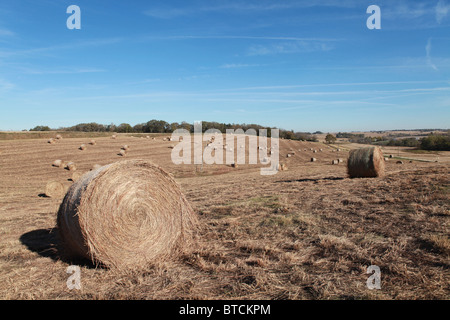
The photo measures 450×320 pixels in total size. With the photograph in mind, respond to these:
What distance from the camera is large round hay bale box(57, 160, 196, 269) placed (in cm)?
510

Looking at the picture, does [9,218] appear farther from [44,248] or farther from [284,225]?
A: [284,225]

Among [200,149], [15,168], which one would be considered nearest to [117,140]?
[200,149]

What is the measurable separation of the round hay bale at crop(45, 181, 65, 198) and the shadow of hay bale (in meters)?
9.25

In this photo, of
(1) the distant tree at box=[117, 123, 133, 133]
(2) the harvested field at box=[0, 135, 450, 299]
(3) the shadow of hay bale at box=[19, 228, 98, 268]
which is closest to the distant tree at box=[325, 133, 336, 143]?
(1) the distant tree at box=[117, 123, 133, 133]

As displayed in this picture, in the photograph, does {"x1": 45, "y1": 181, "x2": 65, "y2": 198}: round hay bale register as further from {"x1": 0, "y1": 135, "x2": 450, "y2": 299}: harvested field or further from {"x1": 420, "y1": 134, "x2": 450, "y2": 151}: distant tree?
{"x1": 420, "y1": 134, "x2": 450, "y2": 151}: distant tree

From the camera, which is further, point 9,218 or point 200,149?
point 200,149

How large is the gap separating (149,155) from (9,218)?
23857 mm

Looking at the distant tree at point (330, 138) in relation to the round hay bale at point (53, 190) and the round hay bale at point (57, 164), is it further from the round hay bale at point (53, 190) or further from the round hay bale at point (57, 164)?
the round hay bale at point (53, 190)

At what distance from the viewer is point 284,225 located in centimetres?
717

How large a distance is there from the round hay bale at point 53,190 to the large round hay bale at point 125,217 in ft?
39.4

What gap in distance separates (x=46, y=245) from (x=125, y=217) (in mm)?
2429

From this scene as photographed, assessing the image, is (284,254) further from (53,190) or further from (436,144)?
(436,144)
